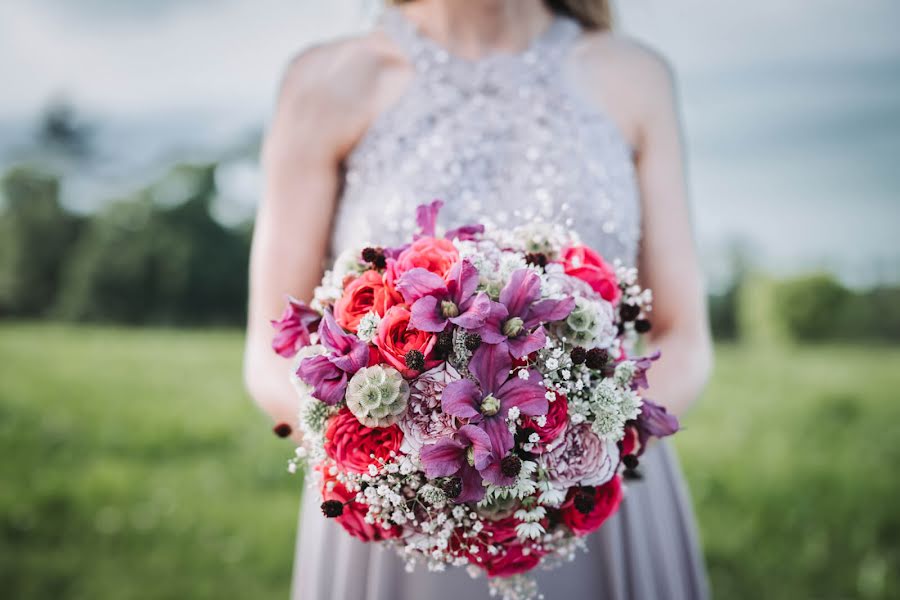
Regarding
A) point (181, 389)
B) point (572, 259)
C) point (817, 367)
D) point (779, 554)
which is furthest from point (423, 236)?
point (817, 367)

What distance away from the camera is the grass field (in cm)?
467

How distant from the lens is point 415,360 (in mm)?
1355

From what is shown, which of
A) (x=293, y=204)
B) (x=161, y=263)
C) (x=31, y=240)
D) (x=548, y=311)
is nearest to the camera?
(x=548, y=311)

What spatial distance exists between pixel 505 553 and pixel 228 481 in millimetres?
4569

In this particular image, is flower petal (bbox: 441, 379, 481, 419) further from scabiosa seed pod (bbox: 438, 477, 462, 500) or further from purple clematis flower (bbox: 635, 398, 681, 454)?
purple clematis flower (bbox: 635, 398, 681, 454)

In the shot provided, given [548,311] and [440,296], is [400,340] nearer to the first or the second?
[440,296]

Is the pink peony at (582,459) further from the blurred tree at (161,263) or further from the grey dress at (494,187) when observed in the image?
the blurred tree at (161,263)

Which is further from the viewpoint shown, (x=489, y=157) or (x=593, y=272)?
(x=489, y=157)

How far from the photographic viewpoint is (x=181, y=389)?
7.45 meters

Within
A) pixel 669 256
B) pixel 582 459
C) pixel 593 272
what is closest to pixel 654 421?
pixel 582 459

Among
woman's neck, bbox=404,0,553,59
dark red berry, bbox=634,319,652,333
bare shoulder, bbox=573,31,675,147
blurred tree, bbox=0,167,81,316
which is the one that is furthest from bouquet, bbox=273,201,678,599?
blurred tree, bbox=0,167,81,316

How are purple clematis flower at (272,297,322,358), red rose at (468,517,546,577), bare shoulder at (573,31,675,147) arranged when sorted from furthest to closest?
1. bare shoulder at (573,31,675,147)
2. purple clematis flower at (272,297,322,358)
3. red rose at (468,517,546,577)

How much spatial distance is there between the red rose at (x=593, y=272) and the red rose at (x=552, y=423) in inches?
11.5

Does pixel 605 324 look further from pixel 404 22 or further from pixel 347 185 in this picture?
pixel 404 22
